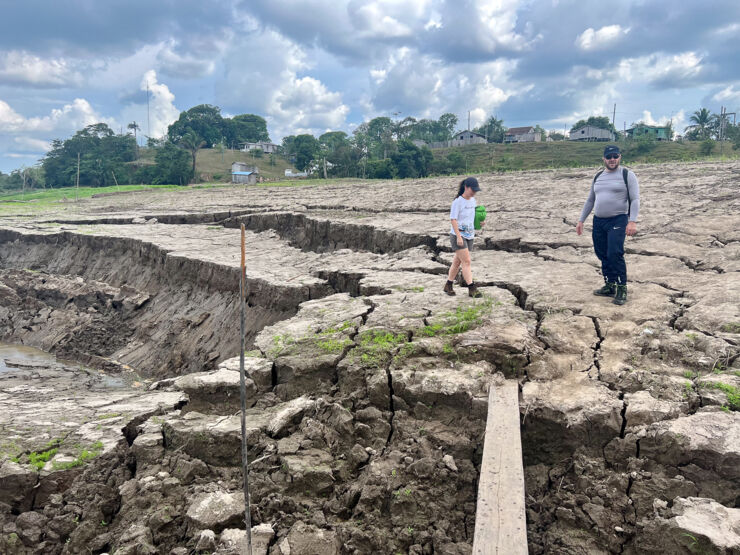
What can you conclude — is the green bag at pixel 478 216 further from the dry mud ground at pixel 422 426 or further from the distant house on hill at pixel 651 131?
the distant house on hill at pixel 651 131

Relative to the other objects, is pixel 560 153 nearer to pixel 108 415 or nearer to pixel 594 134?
pixel 594 134

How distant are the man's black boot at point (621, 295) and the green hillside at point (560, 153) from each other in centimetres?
2891

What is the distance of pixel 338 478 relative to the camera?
297 centimetres

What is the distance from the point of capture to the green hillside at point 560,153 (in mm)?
34622

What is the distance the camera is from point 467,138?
2245 inches

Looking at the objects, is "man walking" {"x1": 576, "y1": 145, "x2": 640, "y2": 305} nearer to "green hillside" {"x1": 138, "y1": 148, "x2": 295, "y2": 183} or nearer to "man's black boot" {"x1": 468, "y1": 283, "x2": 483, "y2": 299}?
"man's black boot" {"x1": 468, "y1": 283, "x2": 483, "y2": 299}

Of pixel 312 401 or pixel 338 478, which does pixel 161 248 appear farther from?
pixel 338 478

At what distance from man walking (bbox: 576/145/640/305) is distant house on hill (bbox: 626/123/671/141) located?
48.3m

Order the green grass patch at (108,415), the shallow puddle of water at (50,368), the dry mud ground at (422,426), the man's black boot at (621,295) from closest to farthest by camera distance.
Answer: the dry mud ground at (422,426)
the green grass patch at (108,415)
the man's black boot at (621,295)
the shallow puddle of water at (50,368)

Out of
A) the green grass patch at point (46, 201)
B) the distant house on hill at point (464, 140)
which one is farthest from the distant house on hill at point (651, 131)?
the green grass patch at point (46, 201)


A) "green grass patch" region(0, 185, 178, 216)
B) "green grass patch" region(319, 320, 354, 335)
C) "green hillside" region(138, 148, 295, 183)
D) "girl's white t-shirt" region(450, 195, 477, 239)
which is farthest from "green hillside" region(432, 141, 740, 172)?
"green grass patch" region(319, 320, 354, 335)

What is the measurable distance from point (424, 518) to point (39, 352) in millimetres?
9503

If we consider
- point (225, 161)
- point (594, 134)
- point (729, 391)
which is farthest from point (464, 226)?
point (225, 161)

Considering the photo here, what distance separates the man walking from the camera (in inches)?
180
